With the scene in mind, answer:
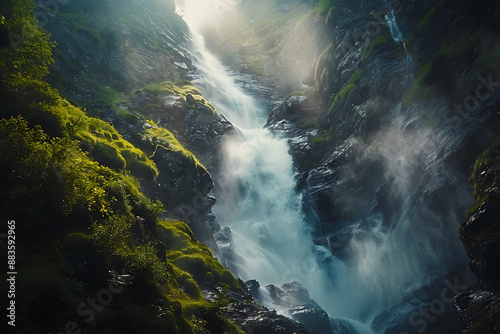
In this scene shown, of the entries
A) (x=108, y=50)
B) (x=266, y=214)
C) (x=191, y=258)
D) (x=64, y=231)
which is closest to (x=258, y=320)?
(x=191, y=258)

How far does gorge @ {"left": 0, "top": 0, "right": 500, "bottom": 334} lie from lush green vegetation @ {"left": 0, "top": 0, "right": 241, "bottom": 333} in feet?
0.20

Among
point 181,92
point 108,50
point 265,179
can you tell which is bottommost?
point 265,179

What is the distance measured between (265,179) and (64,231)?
131ft

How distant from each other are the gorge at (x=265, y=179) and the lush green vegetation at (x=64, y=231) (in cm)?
6

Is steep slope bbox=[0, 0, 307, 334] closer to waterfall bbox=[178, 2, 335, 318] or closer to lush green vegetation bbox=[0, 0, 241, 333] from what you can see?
lush green vegetation bbox=[0, 0, 241, 333]

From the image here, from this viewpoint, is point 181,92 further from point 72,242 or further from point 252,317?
point 72,242

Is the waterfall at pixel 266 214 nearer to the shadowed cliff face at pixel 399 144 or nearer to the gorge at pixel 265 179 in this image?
the gorge at pixel 265 179

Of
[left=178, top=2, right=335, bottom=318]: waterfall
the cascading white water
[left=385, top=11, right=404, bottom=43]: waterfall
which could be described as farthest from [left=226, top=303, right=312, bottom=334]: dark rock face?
[left=385, top=11, right=404, bottom=43]: waterfall

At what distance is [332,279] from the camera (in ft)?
130

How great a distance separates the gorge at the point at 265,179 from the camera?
11.7m

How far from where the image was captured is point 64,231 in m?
12.0

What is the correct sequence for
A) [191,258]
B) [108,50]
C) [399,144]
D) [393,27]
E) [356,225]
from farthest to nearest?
[108,50] → [393,27] → [356,225] → [399,144] → [191,258]

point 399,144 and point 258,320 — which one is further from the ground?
point 399,144

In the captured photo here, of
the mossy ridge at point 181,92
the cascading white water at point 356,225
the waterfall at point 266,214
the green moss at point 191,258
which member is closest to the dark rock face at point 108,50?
the mossy ridge at point 181,92
